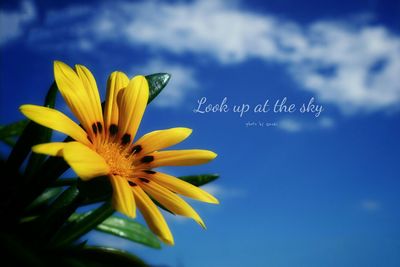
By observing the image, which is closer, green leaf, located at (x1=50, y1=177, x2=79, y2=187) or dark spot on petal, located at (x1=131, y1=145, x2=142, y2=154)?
dark spot on petal, located at (x1=131, y1=145, x2=142, y2=154)

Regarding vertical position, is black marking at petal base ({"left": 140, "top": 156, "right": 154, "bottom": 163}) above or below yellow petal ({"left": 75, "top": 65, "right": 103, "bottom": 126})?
below

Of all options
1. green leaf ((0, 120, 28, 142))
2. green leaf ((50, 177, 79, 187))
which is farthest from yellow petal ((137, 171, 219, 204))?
green leaf ((0, 120, 28, 142))

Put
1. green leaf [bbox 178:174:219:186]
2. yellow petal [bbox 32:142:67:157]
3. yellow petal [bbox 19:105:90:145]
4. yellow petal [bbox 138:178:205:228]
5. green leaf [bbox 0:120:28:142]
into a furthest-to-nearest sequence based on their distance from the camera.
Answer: green leaf [bbox 0:120:28:142]
green leaf [bbox 178:174:219:186]
yellow petal [bbox 138:178:205:228]
yellow petal [bbox 19:105:90:145]
yellow petal [bbox 32:142:67:157]

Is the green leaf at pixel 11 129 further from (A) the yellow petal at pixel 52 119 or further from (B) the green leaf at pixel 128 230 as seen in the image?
(A) the yellow petal at pixel 52 119

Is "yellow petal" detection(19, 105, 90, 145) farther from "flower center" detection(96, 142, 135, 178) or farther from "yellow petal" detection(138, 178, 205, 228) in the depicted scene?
"yellow petal" detection(138, 178, 205, 228)

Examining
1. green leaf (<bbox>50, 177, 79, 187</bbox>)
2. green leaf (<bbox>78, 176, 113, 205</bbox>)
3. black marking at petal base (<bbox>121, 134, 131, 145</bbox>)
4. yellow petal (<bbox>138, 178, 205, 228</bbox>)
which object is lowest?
green leaf (<bbox>78, 176, 113, 205</bbox>)

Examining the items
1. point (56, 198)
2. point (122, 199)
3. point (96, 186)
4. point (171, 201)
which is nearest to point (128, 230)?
point (56, 198)

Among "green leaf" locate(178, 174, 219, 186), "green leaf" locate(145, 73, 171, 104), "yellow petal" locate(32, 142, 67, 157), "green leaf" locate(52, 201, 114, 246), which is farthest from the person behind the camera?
"green leaf" locate(178, 174, 219, 186)

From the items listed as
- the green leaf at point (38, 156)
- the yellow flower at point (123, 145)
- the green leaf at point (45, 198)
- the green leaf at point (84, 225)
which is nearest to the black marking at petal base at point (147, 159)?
the yellow flower at point (123, 145)

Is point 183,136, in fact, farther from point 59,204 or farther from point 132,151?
point 59,204
